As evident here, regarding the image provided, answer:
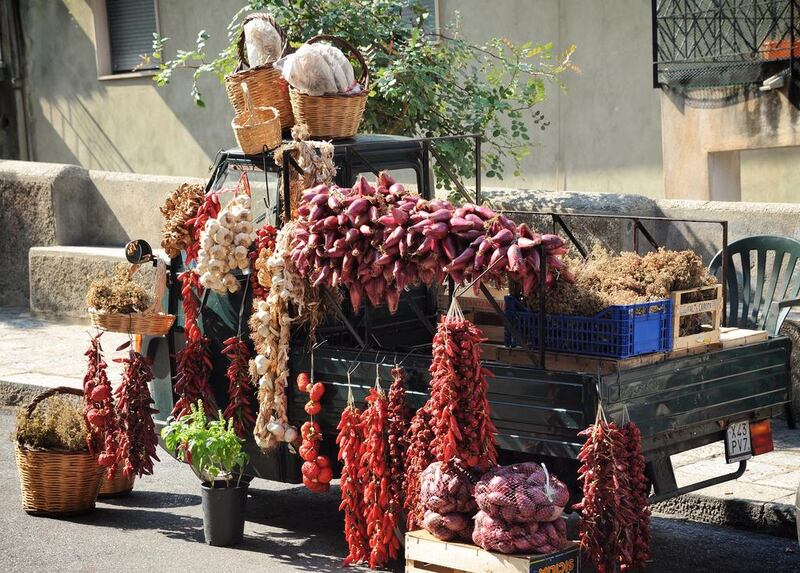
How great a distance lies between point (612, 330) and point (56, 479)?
10.6ft

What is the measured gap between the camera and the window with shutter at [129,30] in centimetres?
1958

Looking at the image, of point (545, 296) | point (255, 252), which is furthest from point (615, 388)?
point (255, 252)

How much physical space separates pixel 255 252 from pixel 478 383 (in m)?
1.60

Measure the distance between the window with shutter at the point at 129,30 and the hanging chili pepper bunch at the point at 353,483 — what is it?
14.3 meters

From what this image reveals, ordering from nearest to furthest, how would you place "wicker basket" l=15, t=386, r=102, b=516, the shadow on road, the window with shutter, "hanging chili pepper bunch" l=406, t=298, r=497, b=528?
"hanging chili pepper bunch" l=406, t=298, r=497, b=528 < "wicker basket" l=15, t=386, r=102, b=516 < the shadow on road < the window with shutter

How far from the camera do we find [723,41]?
12.1 metres

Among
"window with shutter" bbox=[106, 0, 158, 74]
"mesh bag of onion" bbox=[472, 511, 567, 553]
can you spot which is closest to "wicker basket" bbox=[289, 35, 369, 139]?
"mesh bag of onion" bbox=[472, 511, 567, 553]

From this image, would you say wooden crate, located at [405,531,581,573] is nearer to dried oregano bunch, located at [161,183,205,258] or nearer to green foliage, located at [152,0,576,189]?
dried oregano bunch, located at [161,183,205,258]

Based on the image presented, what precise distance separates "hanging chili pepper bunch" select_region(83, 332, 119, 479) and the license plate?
318cm

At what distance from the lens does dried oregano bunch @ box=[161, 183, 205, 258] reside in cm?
684

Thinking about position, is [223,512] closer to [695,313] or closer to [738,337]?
[695,313]

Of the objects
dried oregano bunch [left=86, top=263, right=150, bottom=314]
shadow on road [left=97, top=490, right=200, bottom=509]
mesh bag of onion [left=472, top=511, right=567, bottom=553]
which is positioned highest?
dried oregano bunch [left=86, top=263, right=150, bottom=314]

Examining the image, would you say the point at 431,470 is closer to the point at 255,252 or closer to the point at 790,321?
the point at 255,252

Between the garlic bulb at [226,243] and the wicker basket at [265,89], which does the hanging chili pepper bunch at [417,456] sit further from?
the wicker basket at [265,89]
